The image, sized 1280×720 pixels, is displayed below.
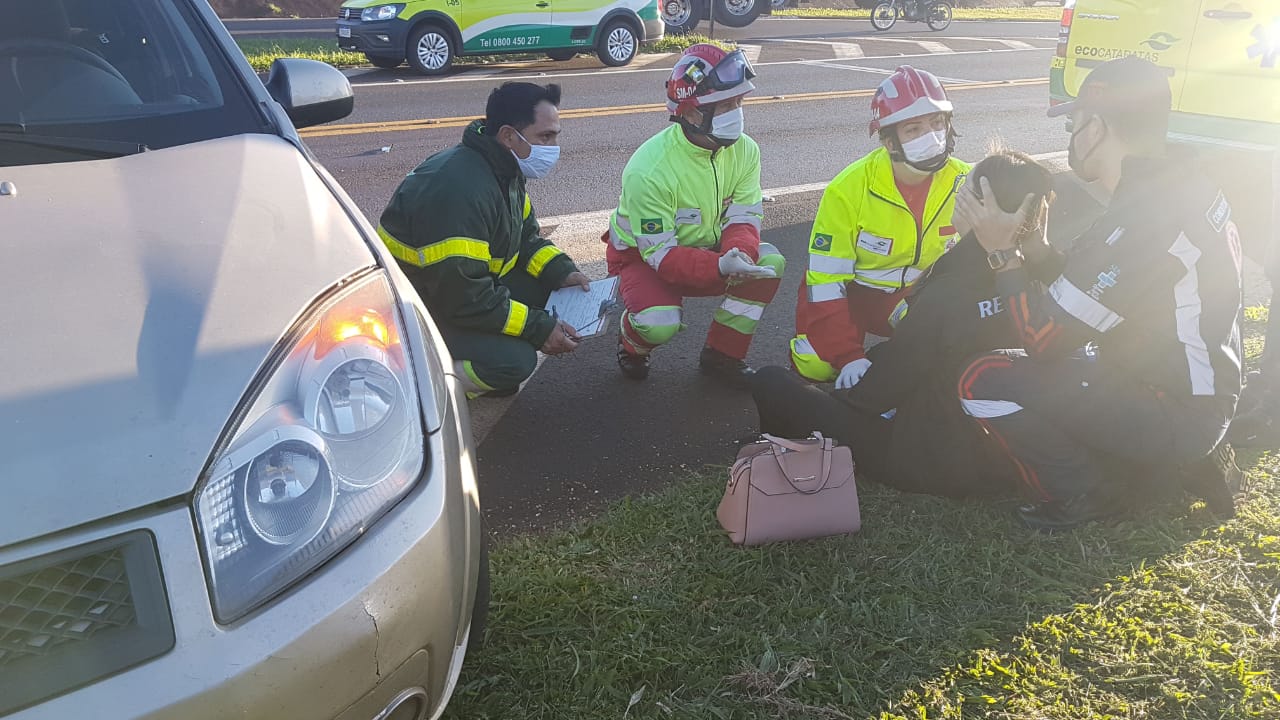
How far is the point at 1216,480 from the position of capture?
296cm

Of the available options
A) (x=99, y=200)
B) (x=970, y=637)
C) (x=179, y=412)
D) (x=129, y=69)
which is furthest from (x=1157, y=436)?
(x=129, y=69)

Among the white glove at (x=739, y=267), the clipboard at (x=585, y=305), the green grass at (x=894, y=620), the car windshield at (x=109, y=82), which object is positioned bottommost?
the green grass at (x=894, y=620)

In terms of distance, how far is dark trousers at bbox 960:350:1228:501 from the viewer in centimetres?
279

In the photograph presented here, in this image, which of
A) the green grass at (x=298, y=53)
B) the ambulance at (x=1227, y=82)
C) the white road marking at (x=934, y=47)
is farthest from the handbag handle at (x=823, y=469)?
the white road marking at (x=934, y=47)

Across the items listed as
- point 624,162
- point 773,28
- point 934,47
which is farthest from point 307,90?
point 773,28

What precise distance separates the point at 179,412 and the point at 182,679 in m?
0.39

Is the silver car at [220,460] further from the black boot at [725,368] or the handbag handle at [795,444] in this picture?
the black boot at [725,368]

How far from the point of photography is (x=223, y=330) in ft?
5.32

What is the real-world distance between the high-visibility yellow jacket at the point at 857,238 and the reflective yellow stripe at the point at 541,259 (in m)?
1.09

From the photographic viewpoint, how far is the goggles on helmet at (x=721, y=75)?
4.00 meters

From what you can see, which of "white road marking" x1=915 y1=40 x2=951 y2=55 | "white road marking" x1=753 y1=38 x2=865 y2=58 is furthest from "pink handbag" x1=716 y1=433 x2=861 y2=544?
"white road marking" x1=915 y1=40 x2=951 y2=55

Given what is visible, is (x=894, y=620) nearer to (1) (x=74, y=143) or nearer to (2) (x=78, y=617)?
(2) (x=78, y=617)

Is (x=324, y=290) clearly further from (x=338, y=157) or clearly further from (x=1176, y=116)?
(x=338, y=157)

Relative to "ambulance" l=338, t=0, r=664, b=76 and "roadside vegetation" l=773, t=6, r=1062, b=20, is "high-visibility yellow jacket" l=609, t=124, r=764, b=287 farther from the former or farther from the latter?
"roadside vegetation" l=773, t=6, r=1062, b=20
